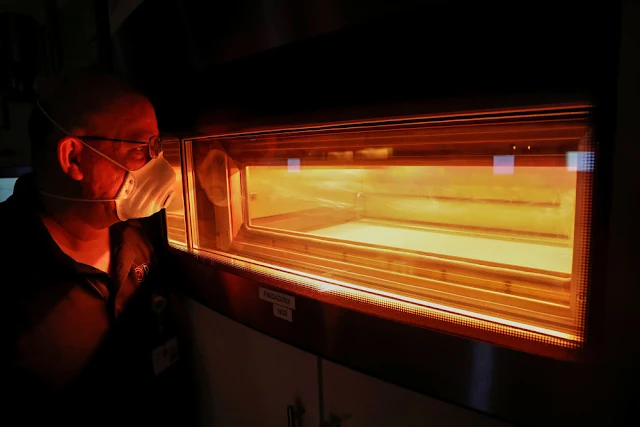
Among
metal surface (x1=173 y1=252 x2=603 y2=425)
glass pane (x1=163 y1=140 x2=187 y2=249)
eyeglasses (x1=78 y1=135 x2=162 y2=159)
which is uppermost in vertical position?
eyeglasses (x1=78 y1=135 x2=162 y2=159)

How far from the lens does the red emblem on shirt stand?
950mm

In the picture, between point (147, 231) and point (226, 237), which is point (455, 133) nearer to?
point (226, 237)

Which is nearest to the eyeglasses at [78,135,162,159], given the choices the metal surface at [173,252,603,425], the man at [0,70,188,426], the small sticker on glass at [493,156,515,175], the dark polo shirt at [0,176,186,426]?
the man at [0,70,188,426]

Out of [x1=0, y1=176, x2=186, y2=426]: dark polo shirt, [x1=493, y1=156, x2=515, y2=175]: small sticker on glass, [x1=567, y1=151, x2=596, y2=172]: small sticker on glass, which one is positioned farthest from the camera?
[x1=0, y1=176, x2=186, y2=426]: dark polo shirt

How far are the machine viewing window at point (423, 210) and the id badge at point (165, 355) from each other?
0.86ft

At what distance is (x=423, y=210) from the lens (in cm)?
76

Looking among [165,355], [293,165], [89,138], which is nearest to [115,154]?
[89,138]

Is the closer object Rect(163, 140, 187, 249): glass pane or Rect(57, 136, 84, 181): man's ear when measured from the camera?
Rect(57, 136, 84, 181): man's ear

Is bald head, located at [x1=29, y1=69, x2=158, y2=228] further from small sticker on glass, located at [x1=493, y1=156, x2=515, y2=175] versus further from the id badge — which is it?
small sticker on glass, located at [x1=493, y1=156, x2=515, y2=175]

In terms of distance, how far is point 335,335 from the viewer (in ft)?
1.91

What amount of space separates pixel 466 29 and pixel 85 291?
0.88 metres

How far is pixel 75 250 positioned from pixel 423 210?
81 centimetres

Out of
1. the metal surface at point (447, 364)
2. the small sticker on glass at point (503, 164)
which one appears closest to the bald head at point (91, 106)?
the metal surface at point (447, 364)

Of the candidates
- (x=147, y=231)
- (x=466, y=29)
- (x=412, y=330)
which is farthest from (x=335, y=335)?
(x=147, y=231)
